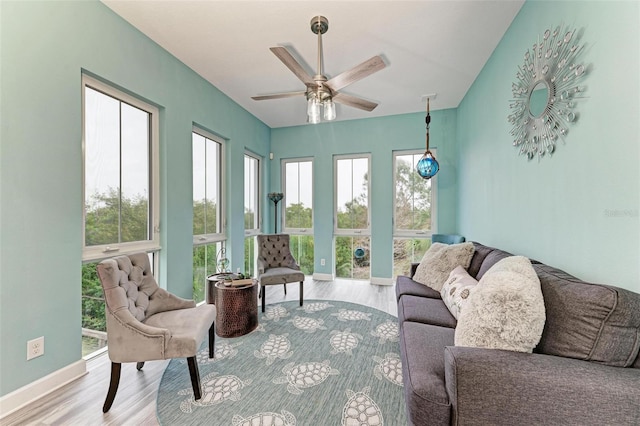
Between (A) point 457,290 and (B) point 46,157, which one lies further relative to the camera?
(A) point 457,290

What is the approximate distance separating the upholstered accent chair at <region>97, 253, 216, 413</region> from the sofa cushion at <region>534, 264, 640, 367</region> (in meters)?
1.95

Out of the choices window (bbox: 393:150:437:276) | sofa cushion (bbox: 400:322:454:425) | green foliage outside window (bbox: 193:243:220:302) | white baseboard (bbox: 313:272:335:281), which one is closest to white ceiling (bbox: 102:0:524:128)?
window (bbox: 393:150:437:276)

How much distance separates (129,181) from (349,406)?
2.69m

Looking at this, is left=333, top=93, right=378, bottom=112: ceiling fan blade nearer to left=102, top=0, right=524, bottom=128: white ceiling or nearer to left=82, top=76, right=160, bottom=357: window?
left=102, top=0, right=524, bottom=128: white ceiling

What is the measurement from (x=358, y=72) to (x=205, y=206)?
8.58ft

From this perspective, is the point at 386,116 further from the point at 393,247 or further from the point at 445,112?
the point at 393,247

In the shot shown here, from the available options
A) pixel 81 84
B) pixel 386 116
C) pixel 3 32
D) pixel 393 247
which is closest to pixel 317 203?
pixel 393 247

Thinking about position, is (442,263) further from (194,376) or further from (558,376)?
(194,376)

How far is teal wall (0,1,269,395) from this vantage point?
162cm

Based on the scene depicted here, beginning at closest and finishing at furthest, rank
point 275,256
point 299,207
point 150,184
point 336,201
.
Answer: point 150,184, point 275,256, point 336,201, point 299,207

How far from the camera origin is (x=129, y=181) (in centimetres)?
252

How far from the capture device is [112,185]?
2.36m

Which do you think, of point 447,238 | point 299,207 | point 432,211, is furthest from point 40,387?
point 432,211

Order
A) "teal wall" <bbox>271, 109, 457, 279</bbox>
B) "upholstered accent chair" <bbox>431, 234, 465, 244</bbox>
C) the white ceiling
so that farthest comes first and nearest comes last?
1. "teal wall" <bbox>271, 109, 457, 279</bbox>
2. "upholstered accent chair" <bbox>431, 234, 465, 244</bbox>
3. the white ceiling
